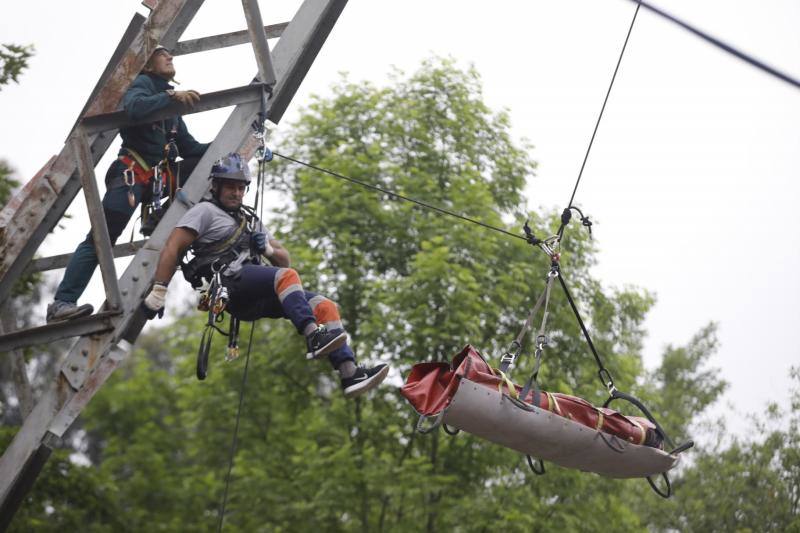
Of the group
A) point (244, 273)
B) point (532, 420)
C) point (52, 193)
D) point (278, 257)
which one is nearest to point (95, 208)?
point (52, 193)

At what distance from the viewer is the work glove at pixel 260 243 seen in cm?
648

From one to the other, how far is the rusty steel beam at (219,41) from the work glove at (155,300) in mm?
1637

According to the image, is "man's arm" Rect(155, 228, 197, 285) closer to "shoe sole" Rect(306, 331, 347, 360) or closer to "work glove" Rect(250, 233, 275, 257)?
"work glove" Rect(250, 233, 275, 257)

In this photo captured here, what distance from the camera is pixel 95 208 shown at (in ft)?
19.5

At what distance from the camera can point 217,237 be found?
629 centimetres

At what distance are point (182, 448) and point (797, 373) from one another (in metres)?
11.6

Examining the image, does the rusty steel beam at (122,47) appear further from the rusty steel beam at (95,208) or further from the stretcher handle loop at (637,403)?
the stretcher handle loop at (637,403)

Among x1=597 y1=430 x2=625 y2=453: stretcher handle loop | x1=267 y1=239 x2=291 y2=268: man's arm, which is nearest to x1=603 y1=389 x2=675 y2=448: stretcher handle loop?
x1=597 y1=430 x2=625 y2=453: stretcher handle loop

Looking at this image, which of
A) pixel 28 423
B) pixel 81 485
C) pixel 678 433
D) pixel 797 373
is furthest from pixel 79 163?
pixel 678 433

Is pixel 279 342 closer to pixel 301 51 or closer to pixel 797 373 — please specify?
pixel 797 373

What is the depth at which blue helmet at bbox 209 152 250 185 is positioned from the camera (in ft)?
20.3

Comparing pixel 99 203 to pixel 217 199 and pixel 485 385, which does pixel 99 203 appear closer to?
pixel 217 199

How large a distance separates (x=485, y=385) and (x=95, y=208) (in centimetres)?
221

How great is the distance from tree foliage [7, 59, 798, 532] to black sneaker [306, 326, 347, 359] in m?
9.70
